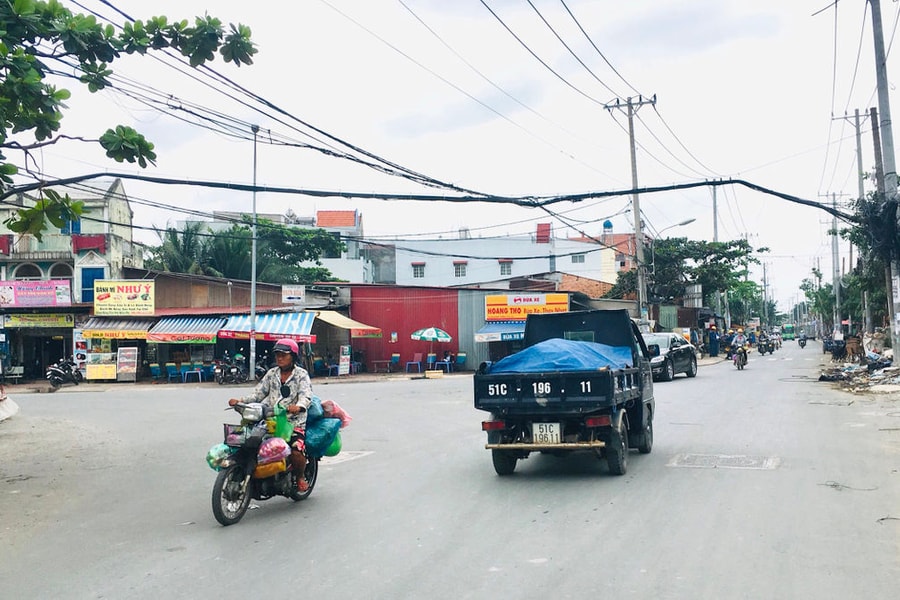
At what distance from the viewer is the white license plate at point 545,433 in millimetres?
8844

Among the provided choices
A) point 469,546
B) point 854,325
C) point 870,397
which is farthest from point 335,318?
point 854,325

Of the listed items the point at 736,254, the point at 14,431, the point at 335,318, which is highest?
the point at 736,254

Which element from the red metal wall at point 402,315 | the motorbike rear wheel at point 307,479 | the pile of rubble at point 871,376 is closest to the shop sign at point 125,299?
the red metal wall at point 402,315

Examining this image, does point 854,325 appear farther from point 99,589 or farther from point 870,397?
point 99,589

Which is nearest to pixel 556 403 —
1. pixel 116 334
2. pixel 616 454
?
pixel 616 454

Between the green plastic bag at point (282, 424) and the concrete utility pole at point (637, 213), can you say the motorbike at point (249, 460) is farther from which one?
the concrete utility pole at point (637, 213)

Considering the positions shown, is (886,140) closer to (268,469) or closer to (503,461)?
(503,461)

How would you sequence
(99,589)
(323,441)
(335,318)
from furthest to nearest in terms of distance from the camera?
(335,318) < (323,441) < (99,589)

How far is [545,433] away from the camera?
8883mm

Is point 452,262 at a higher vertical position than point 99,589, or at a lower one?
higher

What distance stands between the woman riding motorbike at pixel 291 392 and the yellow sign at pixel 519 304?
30.4 meters

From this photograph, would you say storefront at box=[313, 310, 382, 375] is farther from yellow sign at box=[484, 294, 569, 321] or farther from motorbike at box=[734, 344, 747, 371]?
motorbike at box=[734, 344, 747, 371]

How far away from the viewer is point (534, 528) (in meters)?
6.52

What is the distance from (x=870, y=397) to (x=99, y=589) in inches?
719
